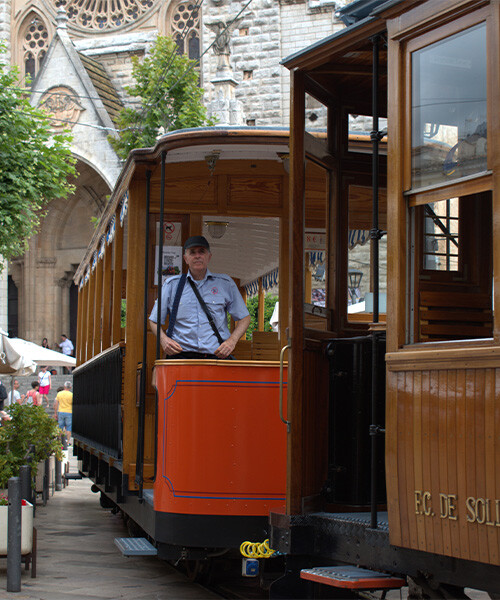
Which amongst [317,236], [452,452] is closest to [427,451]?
[452,452]

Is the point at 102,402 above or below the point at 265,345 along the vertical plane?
below

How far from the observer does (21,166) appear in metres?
18.5

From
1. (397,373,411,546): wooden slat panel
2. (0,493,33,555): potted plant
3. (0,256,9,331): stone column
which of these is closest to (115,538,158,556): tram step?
(0,493,33,555): potted plant

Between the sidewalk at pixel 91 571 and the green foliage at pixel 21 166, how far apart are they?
304 inches

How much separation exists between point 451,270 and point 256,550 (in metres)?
2.18

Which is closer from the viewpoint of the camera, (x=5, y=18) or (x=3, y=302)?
(x=3, y=302)

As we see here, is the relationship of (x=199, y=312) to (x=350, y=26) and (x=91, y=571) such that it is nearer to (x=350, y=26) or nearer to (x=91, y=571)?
(x=350, y=26)

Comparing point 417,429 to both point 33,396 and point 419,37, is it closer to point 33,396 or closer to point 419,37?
point 419,37

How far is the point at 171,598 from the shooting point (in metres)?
7.12

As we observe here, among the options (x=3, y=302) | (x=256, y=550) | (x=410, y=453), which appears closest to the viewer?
(x=410, y=453)

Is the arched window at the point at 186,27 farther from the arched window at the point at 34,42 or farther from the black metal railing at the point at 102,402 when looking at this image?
the black metal railing at the point at 102,402

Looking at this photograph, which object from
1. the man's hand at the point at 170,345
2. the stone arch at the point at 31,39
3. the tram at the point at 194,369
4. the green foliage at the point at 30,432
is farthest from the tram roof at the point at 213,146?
the stone arch at the point at 31,39

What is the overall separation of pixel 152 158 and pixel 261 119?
23.9 metres

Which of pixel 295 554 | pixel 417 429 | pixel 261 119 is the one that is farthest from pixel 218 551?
pixel 261 119
